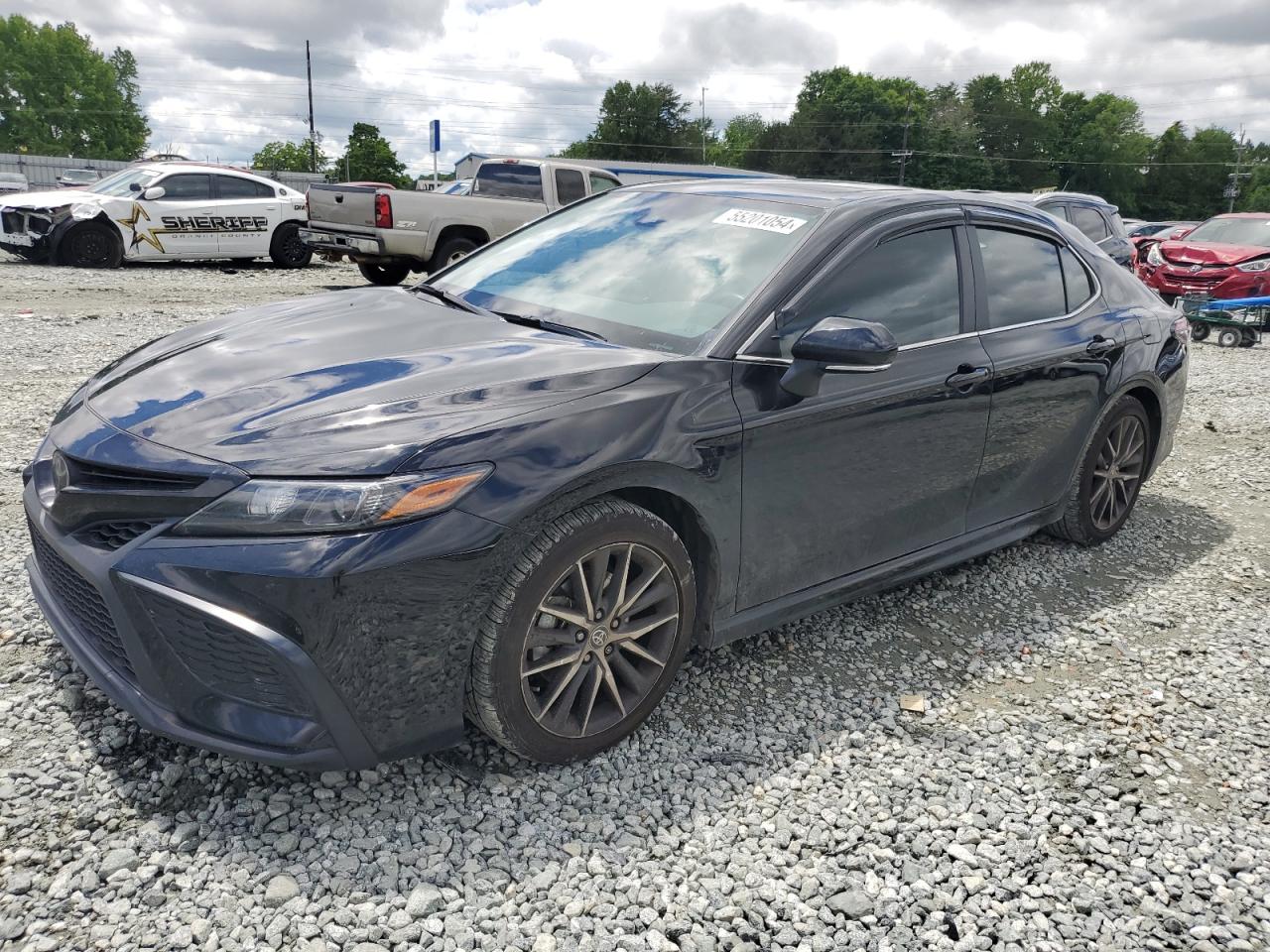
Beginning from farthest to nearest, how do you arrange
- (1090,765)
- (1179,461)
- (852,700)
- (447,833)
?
(1179,461) < (852,700) < (1090,765) < (447,833)

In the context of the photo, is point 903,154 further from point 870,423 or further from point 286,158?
point 870,423

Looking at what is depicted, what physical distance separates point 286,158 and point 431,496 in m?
101

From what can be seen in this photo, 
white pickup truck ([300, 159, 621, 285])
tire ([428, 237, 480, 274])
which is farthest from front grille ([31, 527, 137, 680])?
tire ([428, 237, 480, 274])

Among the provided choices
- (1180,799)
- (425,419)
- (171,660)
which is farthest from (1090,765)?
(171,660)

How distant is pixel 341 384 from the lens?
2.69 meters

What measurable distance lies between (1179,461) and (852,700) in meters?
4.76

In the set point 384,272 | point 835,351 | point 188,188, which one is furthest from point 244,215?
point 835,351

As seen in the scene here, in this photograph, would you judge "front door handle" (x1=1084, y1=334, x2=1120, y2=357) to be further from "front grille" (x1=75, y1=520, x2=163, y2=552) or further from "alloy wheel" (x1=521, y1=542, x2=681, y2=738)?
"front grille" (x1=75, y1=520, x2=163, y2=552)

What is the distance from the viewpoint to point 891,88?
350 feet

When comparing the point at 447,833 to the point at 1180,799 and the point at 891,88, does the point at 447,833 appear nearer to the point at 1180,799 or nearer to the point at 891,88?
the point at 1180,799

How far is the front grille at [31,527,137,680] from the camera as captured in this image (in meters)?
2.47

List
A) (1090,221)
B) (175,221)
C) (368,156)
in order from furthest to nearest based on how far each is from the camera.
Answer: (368,156) < (175,221) < (1090,221)

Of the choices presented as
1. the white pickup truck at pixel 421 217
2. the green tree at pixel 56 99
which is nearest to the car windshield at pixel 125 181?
the white pickup truck at pixel 421 217

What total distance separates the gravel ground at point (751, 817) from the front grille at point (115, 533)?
683 millimetres
